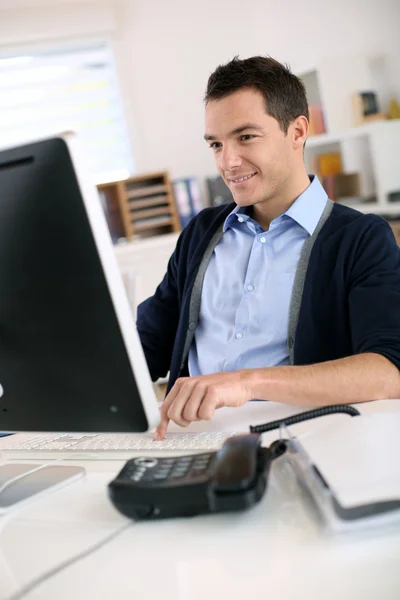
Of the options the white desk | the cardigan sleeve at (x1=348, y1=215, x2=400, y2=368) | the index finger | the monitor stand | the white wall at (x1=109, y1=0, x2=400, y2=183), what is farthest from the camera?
the white wall at (x1=109, y1=0, x2=400, y2=183)

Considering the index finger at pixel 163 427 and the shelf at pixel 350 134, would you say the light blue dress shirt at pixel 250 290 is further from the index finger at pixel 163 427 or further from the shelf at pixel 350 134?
the shelf at pixel 350 134

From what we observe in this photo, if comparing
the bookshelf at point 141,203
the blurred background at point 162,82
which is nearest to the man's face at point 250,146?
the blurred background at point 162,82

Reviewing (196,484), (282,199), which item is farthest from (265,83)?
(196,484)

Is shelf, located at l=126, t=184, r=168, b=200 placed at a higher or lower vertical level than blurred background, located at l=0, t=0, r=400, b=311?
lower

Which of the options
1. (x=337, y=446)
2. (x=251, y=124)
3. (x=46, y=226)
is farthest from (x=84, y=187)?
(x=251, y=124)

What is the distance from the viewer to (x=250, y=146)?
162 cm

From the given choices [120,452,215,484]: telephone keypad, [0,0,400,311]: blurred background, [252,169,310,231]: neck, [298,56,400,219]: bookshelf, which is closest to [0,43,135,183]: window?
[0,0,400,311]: blurred background

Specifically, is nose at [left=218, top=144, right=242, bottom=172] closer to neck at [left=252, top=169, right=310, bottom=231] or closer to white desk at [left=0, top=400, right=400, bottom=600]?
neck at [left=252, top=169, right=310, bottom=231]

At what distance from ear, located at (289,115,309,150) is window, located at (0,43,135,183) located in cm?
280

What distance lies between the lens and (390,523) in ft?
2.16

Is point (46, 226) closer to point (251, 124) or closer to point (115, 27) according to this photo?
point (251, 124)

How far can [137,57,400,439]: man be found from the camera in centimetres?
126

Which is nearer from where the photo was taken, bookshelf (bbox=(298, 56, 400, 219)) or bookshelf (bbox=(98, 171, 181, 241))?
bookshelf (bbox=(298, 56, 400, 219))

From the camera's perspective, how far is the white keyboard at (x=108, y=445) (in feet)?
3.23
